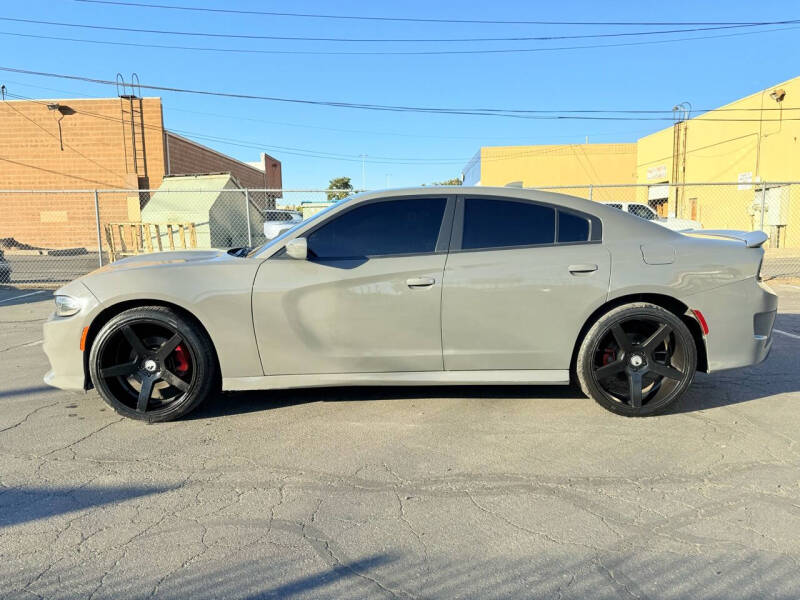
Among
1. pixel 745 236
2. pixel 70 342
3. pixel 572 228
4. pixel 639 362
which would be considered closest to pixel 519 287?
pixel 572 228

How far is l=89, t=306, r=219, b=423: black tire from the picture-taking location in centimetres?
387

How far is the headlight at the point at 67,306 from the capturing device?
389 cm

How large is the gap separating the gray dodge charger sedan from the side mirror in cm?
1

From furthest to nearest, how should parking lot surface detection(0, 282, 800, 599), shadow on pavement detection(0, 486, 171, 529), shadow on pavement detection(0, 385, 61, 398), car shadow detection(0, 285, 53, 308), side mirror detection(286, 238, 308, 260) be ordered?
car shadow detection(0, 285, 53, 308)
shadow on pavement detection(0, 385, 61, 398)
side mirror detection(286, 238, 308, 260)
shadow on pavement detection(0, 486, 171, 529)
parking lot surface detection(0, 282, 800, 599)

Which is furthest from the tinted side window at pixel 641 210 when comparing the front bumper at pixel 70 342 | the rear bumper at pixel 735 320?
the front bumper at pixel 70 342

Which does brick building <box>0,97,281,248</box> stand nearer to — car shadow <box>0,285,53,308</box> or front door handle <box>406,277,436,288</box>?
car shadow <box>0,285,53,308</box>

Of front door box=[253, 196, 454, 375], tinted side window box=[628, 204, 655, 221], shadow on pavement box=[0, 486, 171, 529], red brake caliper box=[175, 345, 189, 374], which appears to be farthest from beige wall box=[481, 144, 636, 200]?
shadow on pavement box=[0, 486, 171, 529]

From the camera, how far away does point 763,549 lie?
8.00 feet

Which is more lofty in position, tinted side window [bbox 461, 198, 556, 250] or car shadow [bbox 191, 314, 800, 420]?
tinted side window [bbox 461, 198, 556, 250]

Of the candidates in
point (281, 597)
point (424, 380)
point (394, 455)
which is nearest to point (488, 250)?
point (424, 380)

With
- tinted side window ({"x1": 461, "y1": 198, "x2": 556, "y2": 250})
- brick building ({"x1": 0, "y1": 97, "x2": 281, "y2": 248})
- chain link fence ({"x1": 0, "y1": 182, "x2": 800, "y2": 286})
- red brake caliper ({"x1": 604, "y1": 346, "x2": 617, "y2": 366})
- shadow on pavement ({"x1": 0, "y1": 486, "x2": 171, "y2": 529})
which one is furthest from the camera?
brick building ({"x1": 0, "y1": 97, "x2": 281, "y2": 248})

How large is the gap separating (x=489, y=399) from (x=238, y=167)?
108 ft

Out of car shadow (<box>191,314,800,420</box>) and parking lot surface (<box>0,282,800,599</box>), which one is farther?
car shadow (<box>191,314,800,420</box>)

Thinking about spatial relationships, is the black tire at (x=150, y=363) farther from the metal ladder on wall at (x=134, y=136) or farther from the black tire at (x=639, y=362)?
the metal ladder on wall at (x=134, y=136)
